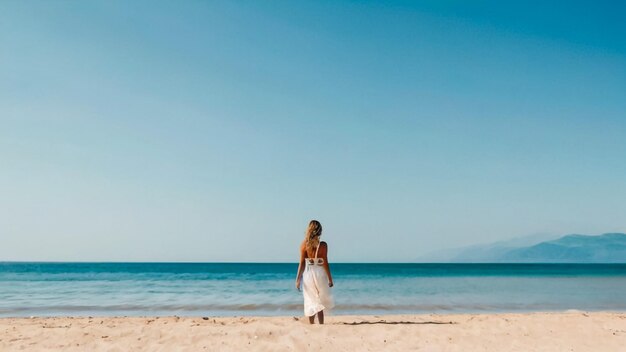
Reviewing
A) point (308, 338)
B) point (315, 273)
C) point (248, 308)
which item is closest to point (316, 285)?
point (315, 273)

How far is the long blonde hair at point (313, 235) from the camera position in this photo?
373 inches

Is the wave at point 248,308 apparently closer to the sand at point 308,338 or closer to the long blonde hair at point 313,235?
the sand at point 308,338

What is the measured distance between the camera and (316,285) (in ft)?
31.8

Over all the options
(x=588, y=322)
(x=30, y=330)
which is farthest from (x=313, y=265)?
(x=588, y=322)

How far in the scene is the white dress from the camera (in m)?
9.67

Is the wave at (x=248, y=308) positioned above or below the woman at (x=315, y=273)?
below

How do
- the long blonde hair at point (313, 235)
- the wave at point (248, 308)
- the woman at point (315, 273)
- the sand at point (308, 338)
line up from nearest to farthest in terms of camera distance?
the sand at point (308, 338) < the long blonde hair at point (313, 235) < the woman at point (315, 273) < the wave at point (248, 308)

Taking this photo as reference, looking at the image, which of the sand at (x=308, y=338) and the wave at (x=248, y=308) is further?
the wave at (x=248, y=308)

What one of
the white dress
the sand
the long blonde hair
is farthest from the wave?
the long blonde hair

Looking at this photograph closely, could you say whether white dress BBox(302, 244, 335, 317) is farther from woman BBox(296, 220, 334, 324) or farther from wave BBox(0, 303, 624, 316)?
wave BBox(0, 303, 624, 316)

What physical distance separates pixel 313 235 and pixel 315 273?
817 millimetres

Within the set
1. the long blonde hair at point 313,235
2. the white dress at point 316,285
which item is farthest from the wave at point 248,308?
the long blonde hair at point 313,235

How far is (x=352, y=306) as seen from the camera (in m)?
17.9

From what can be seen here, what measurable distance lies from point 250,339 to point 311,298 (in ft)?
6.64
